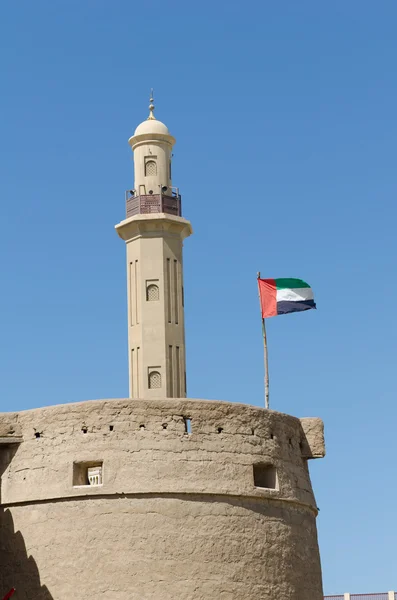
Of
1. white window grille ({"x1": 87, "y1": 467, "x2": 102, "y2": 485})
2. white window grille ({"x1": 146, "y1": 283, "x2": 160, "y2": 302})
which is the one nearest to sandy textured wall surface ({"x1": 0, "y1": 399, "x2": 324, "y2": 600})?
white window grille ({"x1": 87, "y1": 467, "x2": 102, "y2": 485})

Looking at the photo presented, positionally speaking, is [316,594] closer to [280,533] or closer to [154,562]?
[280,533]

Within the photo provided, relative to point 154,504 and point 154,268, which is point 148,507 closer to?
point 154,504

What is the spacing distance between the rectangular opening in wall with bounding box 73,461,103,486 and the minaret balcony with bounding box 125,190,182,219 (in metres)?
26.1

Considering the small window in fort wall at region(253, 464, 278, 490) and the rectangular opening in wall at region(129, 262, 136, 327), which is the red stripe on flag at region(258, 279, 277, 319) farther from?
the rectangular opening in wall at region(129, 262, 136, 327)

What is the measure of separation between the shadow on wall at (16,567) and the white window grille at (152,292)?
25108mm

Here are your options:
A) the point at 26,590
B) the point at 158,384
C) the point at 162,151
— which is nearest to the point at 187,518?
the point at 26,590

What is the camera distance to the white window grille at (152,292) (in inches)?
2080

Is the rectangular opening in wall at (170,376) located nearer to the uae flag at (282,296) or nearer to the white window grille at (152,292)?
the white window grille at (152,292)

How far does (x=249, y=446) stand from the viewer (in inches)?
1107

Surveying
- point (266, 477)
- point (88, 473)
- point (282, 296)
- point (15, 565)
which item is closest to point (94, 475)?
point (88, 473)

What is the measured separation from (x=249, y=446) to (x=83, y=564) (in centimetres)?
393

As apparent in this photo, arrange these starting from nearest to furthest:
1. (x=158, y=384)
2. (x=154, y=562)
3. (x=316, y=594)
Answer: (x=154, y=562) → (x=316, y=594) → (x=158, y=384)

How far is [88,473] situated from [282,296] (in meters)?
7.49

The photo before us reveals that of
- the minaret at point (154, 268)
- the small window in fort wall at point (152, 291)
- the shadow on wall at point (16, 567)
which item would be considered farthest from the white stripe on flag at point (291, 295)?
the small window in fort wall at point (152, 291)
